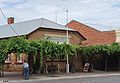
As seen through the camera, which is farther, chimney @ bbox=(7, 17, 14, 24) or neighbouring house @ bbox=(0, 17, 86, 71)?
chimney @ bbox=(7, 17, 14, 24)

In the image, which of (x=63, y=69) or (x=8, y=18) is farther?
(x=8, y=18)

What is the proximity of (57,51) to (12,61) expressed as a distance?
30.8ft

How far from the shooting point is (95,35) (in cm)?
5209

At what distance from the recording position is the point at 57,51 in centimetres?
3166

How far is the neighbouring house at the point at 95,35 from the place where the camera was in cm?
4834

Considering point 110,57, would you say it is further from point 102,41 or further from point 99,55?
point 102,41

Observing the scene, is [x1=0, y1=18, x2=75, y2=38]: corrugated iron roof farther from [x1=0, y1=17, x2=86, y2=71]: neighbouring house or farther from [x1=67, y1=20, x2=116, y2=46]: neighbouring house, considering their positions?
[x1=67, y1=20, x2=116, y2=46]: neighbouring house

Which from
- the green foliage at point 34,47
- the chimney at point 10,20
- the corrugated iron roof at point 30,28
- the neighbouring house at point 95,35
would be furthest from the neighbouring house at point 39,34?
the chimney at point 10,20

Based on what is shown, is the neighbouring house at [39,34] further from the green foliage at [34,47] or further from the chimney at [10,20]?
the chimney at [10,20]

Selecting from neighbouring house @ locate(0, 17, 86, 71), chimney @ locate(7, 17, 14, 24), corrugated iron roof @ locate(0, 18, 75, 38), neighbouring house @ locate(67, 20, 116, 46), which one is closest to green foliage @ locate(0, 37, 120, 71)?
neighbouring house @ locate(0, 17, 86, 71)

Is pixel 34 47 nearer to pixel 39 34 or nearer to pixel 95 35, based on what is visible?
pixel 39 34

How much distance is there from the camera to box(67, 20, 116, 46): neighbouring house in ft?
159

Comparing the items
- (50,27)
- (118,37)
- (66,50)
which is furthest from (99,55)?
(66,50)

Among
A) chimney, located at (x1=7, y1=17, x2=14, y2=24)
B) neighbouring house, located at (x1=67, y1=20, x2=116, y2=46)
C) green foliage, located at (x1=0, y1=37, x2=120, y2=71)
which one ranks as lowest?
green foliage, located at (x1=0, y1=37, x2=120, y2=71)
